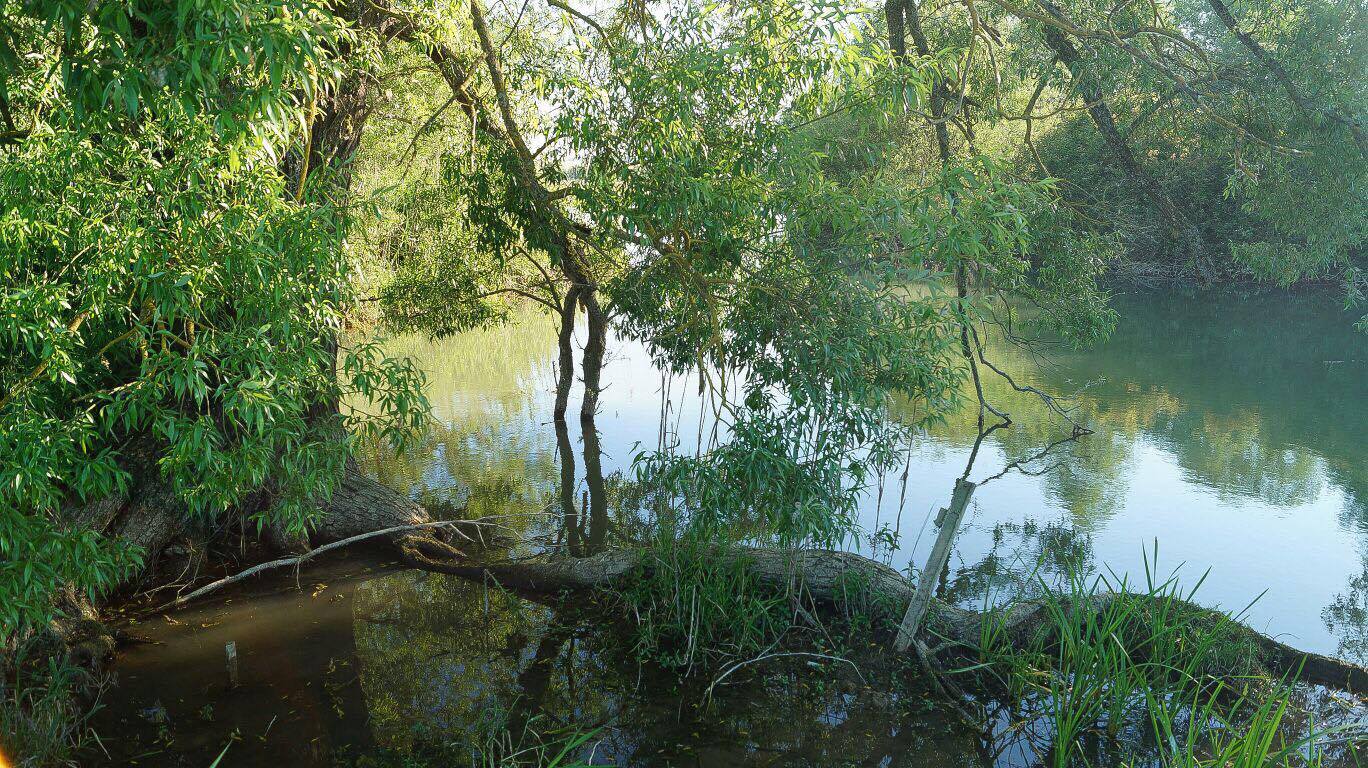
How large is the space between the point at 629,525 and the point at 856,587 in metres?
2.79

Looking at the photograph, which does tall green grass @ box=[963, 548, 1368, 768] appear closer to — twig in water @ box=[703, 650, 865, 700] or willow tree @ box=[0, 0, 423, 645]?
twig in water @ box=[703, 650, 865, 700]

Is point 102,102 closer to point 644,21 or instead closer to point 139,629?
point 139,629

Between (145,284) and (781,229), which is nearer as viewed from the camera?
(145,284)

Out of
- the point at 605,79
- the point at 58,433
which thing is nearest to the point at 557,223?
the point at 605,79

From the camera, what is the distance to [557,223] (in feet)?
25.5

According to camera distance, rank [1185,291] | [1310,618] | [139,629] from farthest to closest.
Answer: [1185,291] < [1310,618] < [139,629]

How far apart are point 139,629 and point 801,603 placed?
408 cm

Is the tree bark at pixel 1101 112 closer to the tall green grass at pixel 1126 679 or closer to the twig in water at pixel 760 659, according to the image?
the tall green grass at pixel 1126 679

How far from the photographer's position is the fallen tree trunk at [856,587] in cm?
511

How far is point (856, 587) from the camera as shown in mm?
5711

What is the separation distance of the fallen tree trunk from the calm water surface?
0.95 feet

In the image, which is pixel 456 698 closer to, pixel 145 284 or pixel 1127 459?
pixel 145 284

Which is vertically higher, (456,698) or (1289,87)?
(1289,87)

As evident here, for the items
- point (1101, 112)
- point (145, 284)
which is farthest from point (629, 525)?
point (1101, 112)
